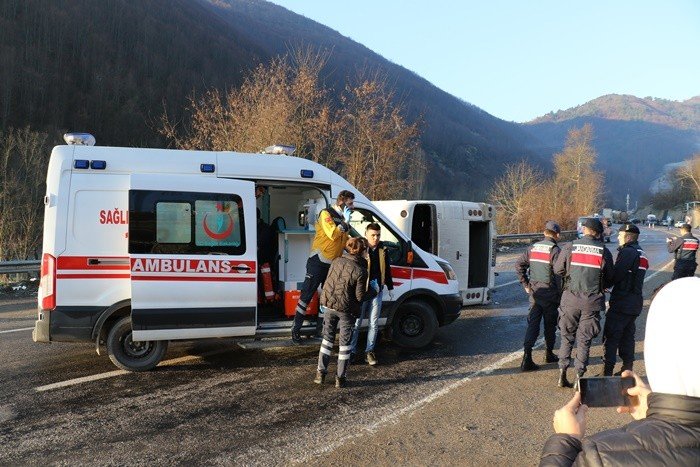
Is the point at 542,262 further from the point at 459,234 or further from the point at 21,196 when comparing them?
the point at 21,196

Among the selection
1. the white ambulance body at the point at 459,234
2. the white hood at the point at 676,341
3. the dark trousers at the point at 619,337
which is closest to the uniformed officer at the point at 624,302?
the dark trousers at the point at 619,337

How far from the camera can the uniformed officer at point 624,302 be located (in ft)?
20.1

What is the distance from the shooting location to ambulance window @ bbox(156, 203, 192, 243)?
588cm

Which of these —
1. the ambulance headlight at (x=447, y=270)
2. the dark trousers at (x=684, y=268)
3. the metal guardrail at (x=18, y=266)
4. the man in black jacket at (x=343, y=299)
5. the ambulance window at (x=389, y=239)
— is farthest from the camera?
the dark trousers at (x=684, y=268)

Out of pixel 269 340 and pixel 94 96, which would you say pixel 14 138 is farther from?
pixel 94 96

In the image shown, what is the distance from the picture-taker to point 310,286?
651 centimetres

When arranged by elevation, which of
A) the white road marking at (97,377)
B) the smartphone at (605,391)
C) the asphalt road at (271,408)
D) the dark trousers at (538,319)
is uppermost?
the smartphone at (605,391)

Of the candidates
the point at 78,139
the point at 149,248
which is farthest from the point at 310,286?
the point at 78,139

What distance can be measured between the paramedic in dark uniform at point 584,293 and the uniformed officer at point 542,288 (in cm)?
45

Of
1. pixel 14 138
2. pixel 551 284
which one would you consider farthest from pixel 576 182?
pixel 551 284

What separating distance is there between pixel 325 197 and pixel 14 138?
22289 mm

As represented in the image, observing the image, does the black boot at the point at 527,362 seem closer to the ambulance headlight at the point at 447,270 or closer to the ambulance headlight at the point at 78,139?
the ambulance headlight at the point at 447,270

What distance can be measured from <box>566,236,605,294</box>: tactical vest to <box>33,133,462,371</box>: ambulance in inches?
118

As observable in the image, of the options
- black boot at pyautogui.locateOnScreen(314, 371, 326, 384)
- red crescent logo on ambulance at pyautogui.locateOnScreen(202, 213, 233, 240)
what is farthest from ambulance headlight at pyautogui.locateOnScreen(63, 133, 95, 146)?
black boot at pyautogui.locateOnScreen(314, 371, 326, 384)
